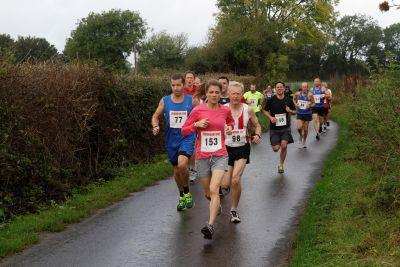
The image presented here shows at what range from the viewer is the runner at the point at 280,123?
40.5ft

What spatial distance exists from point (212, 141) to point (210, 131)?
14cm

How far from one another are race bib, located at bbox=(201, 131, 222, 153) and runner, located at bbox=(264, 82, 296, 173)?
515 centimetres

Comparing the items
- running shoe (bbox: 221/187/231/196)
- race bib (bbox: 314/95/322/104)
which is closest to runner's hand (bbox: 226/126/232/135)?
running shoe (bbox: 221/187/231/196)

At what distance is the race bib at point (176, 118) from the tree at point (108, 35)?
7750cm

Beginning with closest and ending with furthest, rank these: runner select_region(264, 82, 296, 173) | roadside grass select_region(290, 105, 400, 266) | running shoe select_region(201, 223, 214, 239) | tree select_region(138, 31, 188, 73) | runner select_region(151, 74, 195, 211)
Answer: roadside grass select_region(290, 105, 400, 266) < running shoe select_region(201, 223, 214, 239) < runner select_region(151, 74, 195, 211) < runner select_region(264, 82, 296, 173) < tree select_region(138, 31, 188, 73)

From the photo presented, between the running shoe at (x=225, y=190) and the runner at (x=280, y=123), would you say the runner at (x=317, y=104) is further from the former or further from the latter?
the running shoe at (x=225, y=190)

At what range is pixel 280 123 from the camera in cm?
1245

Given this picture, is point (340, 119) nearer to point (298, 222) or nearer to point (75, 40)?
point (298, 222)

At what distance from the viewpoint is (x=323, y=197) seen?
905 centimetres

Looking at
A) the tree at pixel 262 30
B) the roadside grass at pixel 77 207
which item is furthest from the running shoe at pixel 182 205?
the tree at pixel 262 30

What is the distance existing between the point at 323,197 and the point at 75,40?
→ 272 feet

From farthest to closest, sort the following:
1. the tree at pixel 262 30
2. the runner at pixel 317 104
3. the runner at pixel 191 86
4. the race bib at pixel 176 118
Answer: the tree at pixel 262 30 → the runner at pixel 317 104 → the runner at pixel 191 86 → the race bib at pixel 176 118

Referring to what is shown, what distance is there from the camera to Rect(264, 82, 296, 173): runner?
1236 centimetres

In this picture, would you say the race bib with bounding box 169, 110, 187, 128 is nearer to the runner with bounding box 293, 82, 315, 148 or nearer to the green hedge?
the green hedge
